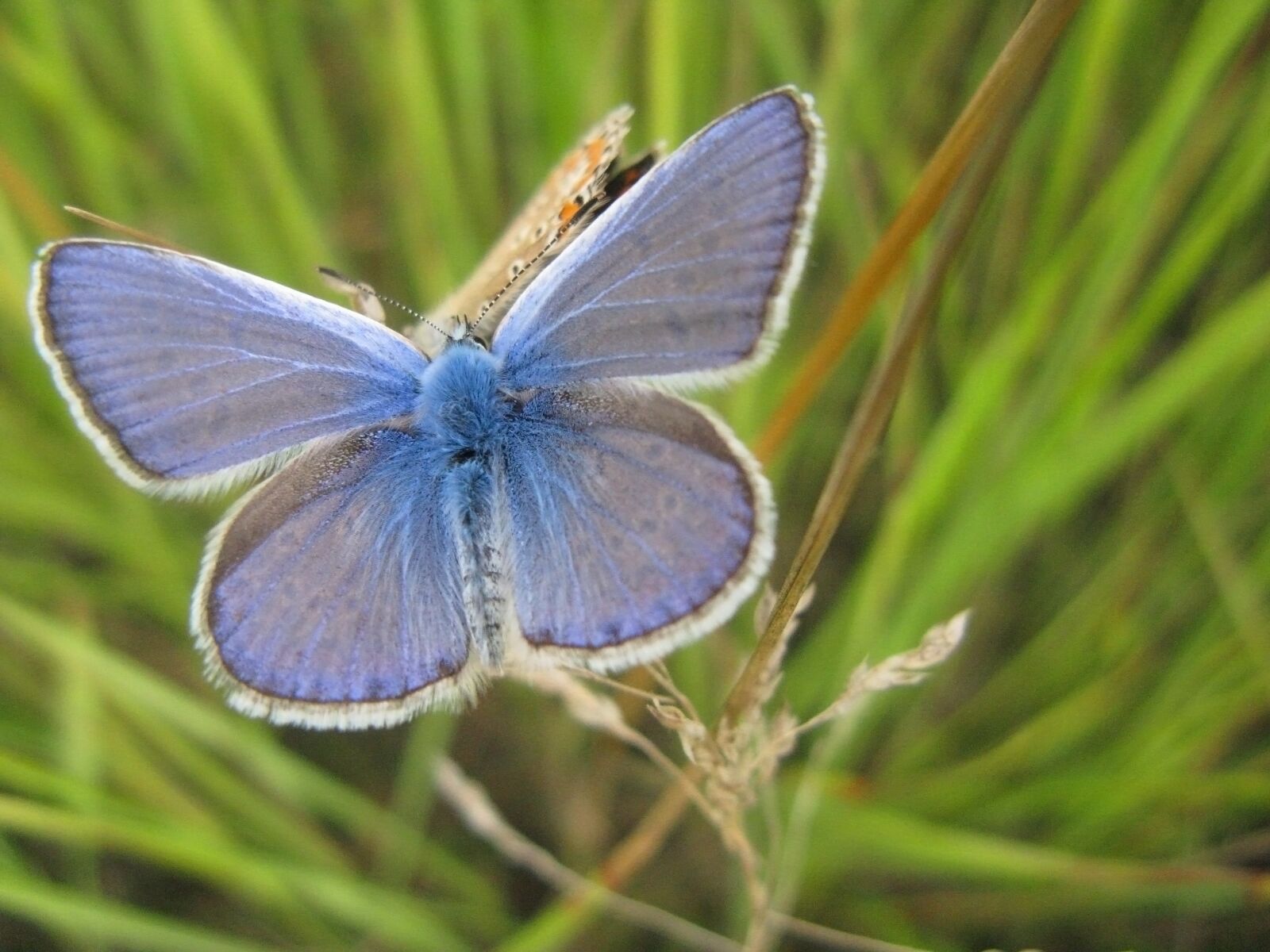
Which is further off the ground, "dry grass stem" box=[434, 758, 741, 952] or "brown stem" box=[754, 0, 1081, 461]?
"brown stem" box=[754, 0, 1081, 461]

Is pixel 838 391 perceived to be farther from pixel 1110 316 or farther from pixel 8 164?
pixel 8 164

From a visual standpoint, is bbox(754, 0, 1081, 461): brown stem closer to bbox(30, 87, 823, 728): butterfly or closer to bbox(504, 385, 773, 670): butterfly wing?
bbox(30, 87, 823, 728): butterfly

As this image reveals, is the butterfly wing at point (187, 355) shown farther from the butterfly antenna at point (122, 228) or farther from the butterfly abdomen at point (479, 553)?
the butterfly abdomen at point (479, 553)

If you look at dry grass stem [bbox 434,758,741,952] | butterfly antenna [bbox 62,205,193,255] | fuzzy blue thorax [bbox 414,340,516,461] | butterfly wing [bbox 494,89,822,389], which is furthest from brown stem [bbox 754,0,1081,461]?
butterfly antenna [bbox 62,205,193,255]

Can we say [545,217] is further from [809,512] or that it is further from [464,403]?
[809,512]

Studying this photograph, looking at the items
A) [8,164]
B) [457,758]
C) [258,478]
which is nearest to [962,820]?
[457,758]

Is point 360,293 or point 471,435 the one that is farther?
point 471,435

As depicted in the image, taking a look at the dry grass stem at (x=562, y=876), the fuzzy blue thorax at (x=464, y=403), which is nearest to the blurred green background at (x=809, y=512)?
the dry grass stem at (x=562, y=876)

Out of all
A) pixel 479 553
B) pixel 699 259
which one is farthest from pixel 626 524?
pixel 699 259
